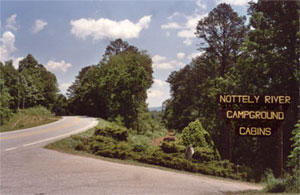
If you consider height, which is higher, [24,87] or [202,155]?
[24,87]

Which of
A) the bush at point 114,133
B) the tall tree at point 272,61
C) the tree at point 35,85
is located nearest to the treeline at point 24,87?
the tree at point 35,85

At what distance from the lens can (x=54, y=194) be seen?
8.02 m

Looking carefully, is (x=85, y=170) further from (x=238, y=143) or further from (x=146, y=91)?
(x=146, y=91)

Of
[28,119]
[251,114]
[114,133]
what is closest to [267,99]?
[251,114]

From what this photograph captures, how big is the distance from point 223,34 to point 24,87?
29.8m

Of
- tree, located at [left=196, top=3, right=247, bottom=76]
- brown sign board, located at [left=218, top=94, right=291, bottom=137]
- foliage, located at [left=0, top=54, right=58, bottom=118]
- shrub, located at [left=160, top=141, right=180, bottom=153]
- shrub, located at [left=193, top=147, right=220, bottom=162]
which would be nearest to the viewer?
brown sign board, located at [left=218, top=94, right=291, bottom=137]

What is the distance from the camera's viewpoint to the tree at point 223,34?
27641 mm

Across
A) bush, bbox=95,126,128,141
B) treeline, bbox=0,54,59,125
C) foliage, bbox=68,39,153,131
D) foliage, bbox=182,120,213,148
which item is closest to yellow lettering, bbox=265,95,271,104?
foliage, bbox=182,120,213,148

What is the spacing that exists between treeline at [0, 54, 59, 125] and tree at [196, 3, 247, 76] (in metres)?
24.5

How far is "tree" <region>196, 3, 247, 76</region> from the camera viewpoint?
27.6 m

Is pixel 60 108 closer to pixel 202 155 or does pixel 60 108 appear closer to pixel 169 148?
pixel 169 148

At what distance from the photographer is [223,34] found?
1116 inches

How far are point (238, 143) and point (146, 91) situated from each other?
15.2 m

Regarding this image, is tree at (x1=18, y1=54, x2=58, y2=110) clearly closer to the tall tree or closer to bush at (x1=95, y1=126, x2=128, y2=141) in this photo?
bush at (x1=95, y1=126, x2=128, y2=141)
